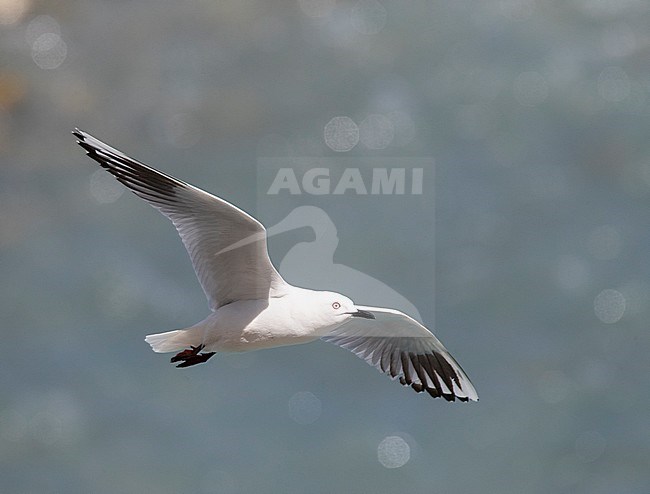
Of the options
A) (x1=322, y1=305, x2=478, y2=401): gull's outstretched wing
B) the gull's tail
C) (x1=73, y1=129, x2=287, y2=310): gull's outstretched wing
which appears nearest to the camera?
(x1=73, y1=129, x2=287, y2=310): gull's outstretched wing

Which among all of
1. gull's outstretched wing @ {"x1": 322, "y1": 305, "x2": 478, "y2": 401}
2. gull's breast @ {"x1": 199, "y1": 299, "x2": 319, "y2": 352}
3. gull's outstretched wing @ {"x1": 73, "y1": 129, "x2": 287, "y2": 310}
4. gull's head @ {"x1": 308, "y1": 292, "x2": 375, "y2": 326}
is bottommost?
gull's outstretched wing @ {"x1": 322, "y1": 305, "x2": 478, "y2": 401}

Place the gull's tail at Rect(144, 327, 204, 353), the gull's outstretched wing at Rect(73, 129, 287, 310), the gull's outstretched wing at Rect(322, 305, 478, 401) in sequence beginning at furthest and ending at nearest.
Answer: the gull's outstretched wing at Rect(322, 305, 478, 401), the gull's tail at Rect(144, 327, 204, 353), the gull's outstretched wing at Rect(73, 129, 287, 310)

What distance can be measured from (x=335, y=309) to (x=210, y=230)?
38 cm

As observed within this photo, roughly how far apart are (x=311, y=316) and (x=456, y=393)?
730 millimetres

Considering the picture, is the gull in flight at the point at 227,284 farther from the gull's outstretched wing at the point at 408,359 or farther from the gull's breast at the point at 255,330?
the gull's outstretched wing at the point at 408,359

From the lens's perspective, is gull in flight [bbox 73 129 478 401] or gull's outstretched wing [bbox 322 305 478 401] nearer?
gull in flight [bbox 73 129 478 401]

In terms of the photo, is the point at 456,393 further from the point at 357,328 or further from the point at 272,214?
the point at 272,214

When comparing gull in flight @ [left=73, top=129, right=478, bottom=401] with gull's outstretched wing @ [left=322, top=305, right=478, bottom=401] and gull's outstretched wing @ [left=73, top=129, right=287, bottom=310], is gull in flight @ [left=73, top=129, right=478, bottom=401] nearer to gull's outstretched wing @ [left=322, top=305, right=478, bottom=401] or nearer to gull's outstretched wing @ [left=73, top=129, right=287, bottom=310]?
gull's outstretched wing @ [left=73, top=129, right=287, bottom=310]

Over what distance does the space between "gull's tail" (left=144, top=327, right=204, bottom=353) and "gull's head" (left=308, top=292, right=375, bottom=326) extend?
0.32 meters

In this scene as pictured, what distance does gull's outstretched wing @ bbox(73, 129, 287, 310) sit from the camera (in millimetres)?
2893

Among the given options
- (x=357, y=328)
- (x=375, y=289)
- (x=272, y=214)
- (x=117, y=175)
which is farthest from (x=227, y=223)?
(x=272, y=214)

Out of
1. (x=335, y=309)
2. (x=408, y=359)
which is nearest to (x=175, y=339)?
(x=335, y=309)

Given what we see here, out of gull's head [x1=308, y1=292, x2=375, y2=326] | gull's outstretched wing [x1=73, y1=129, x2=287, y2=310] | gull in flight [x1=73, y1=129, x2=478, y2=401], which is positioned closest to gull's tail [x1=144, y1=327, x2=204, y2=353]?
gull in flight [x1=73, y1=129, x2=478, y2=401]

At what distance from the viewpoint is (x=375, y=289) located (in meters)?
5.34
